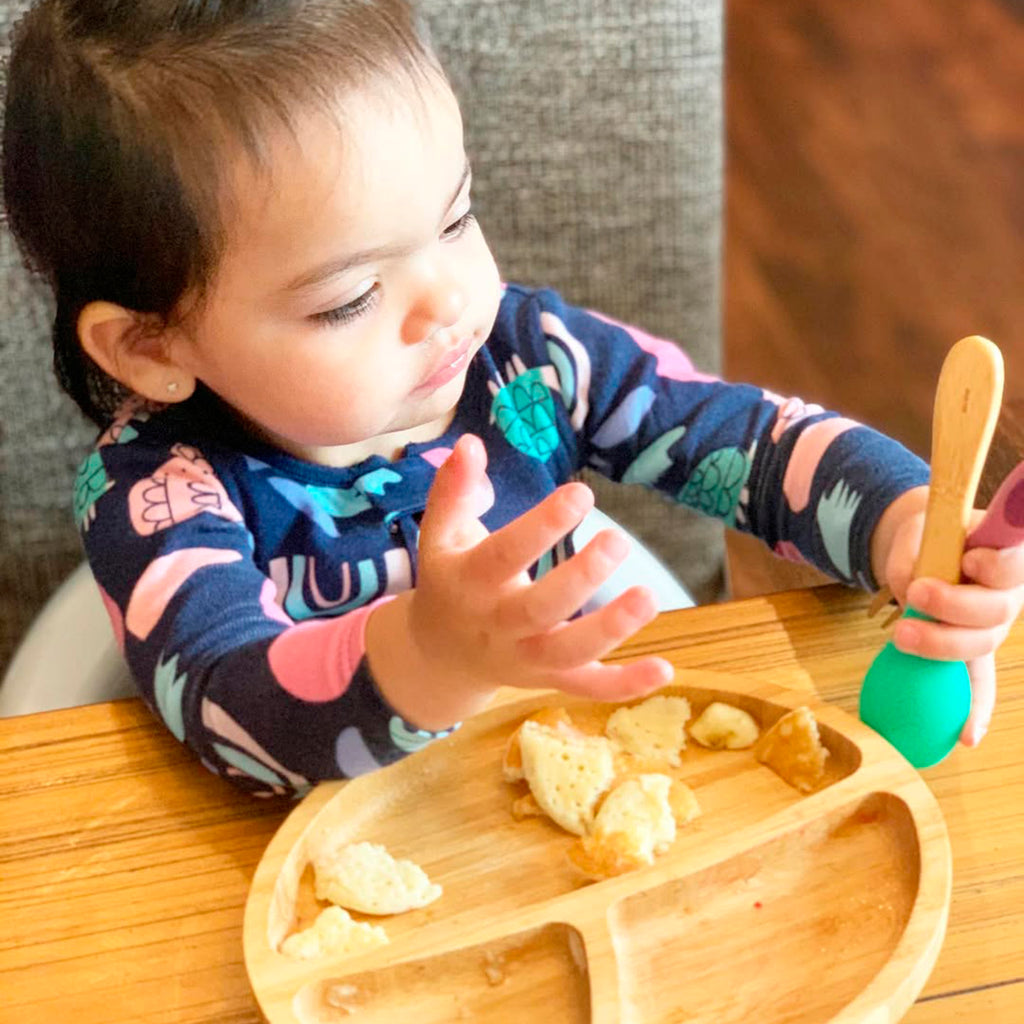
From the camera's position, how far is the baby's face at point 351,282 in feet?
2.02

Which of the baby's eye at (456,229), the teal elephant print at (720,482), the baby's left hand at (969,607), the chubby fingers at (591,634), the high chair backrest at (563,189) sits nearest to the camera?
the chubby fingers at (591,634)

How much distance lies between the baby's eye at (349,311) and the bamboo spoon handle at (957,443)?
0.90 ft

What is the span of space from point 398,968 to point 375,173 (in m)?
0.35

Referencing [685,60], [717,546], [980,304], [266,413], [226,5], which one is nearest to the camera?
[226,5]

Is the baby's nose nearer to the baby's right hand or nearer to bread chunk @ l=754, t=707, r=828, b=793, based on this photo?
the baby's right hand

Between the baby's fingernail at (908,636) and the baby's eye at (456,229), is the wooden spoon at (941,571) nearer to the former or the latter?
the baby's fingernail at (908,636)

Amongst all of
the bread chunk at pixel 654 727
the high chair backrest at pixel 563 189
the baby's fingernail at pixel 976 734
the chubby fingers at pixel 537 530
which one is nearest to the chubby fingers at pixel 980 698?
the baby's fingernail at pixel 976 734

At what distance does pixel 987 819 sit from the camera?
1.86 feet

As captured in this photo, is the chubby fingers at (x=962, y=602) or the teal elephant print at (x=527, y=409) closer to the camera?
the chubby fingers at (x=962, y=602)

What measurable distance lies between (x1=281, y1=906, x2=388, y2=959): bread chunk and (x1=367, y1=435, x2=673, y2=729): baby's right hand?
88 millimetres

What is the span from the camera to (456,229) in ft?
2.26

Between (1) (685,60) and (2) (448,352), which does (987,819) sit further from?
(1) (685,60)

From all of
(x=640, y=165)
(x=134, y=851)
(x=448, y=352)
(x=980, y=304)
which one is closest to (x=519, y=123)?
(x=640, y=165)

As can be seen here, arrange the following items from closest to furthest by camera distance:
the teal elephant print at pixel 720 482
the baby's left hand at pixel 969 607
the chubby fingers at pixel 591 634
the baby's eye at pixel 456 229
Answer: the chubby fingers at pixel 591 634
the baby's left hand at pixel 969 607
the baby's eye at pixel 456 229
the teal elephant print at pixel 720 482
